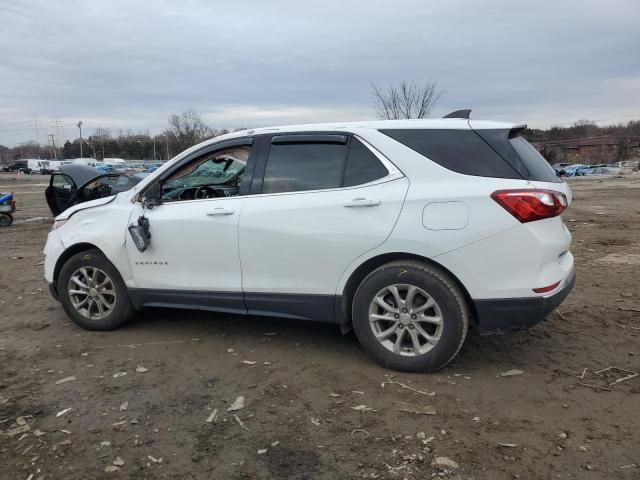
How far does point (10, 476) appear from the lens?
276 cm

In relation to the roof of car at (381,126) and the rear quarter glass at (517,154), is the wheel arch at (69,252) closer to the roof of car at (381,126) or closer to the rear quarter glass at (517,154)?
the roof of car at (381,126)

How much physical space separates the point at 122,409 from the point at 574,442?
2.77 m

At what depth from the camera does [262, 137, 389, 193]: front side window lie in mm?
4023

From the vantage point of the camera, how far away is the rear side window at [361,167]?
13.1ft

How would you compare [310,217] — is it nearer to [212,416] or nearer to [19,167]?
[212,416]

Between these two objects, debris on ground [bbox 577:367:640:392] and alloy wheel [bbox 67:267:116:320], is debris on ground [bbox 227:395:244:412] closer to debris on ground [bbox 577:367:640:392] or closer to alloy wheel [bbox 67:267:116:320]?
alloy wheel [bbox 67:267:116:320]

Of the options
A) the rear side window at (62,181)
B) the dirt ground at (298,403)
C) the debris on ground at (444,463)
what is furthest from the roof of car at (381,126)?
the rear side window at (62,181)

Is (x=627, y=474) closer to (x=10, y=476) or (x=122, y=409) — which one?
(x=122, y=409)

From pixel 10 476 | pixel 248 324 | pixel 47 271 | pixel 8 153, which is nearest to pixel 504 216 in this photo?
pixel 248 324

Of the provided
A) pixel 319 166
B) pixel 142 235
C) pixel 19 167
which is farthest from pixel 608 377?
pixel 19 167

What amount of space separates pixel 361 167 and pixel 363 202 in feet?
1.02

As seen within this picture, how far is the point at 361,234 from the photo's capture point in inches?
152

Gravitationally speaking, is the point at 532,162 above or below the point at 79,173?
above

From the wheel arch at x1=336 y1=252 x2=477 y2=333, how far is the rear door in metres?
0.09
